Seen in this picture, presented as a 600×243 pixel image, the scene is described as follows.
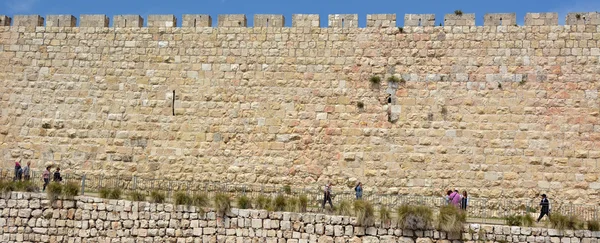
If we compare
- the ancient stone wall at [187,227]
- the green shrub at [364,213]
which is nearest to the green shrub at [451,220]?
the ancient stone wall at [187,227]

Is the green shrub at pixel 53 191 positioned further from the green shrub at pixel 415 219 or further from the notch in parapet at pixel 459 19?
the notch in parapet at pixel 459 19

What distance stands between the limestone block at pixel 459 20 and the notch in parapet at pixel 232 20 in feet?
13.9

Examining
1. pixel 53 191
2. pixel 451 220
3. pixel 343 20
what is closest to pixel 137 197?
pixel 53 191

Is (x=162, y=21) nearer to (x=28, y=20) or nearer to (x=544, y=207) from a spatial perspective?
(x=28, y=20)

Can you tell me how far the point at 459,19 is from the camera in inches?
508

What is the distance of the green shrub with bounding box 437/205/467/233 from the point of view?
379 inches

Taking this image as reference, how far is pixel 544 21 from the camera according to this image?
41.4 ft

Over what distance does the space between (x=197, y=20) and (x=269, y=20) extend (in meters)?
1.57

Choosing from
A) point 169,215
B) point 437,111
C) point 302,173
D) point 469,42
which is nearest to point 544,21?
point 469,42

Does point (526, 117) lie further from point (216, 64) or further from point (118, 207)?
point (118, 207)

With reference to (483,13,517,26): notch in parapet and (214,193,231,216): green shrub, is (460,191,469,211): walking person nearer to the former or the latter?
(483,13,517,26): notch in parapet

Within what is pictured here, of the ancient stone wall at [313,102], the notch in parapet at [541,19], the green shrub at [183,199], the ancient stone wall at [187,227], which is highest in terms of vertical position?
the notch in parapet at [541,19]

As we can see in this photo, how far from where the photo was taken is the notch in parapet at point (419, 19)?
12977 millimetres

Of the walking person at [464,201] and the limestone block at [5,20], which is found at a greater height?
the limestone block at [5,20]
